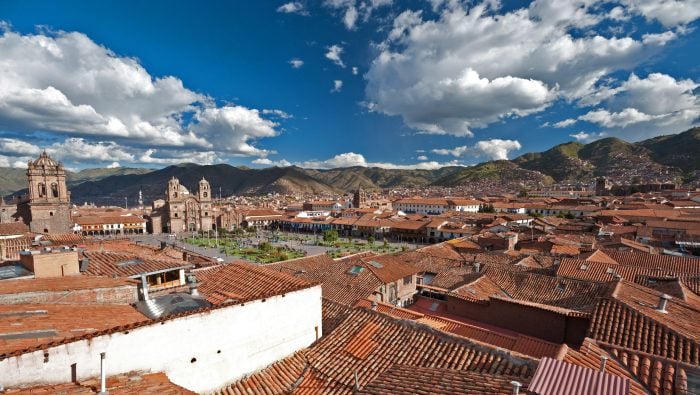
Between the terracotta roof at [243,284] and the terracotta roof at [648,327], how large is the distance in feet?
24.1

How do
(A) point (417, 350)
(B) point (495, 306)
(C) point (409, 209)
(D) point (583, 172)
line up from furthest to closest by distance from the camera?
(D) point (583, 172) → (C) point (409, 209) → (B) point (495, 306) → (A) point (417, 350)

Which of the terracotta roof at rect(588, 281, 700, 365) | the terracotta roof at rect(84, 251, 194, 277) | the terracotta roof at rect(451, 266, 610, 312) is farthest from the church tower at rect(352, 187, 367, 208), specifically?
the terracotta roof at rect(588, 281, 700, 365)

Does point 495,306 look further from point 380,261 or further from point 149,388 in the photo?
point 149,388

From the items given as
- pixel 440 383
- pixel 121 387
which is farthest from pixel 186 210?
pixel 440 383

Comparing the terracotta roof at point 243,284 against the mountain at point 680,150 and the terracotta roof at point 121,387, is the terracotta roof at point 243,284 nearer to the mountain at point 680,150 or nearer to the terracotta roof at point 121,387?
the terracotta roof at point 121,387

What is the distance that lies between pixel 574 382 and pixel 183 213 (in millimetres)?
80713

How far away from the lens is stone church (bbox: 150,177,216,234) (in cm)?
7231

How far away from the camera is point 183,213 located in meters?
73.9

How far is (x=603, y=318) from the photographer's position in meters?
8.26

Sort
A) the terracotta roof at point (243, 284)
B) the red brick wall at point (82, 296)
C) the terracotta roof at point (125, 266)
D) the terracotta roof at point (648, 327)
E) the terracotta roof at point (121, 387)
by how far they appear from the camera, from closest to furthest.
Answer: the terracotta roof at point (121, 387), the red brick wall at point (82, 296), the terracotta roof at point (648, 327), the terracotta roof at point (243, 284), the terracotta roof at point (125, 266)

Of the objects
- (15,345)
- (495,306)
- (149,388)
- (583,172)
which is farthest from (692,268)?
Answer: (583,172)

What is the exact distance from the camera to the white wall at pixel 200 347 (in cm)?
429

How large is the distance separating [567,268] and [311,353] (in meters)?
16.1

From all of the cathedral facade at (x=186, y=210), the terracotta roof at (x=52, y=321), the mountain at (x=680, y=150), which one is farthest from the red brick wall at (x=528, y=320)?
the mountain at (x=680, y=150)
